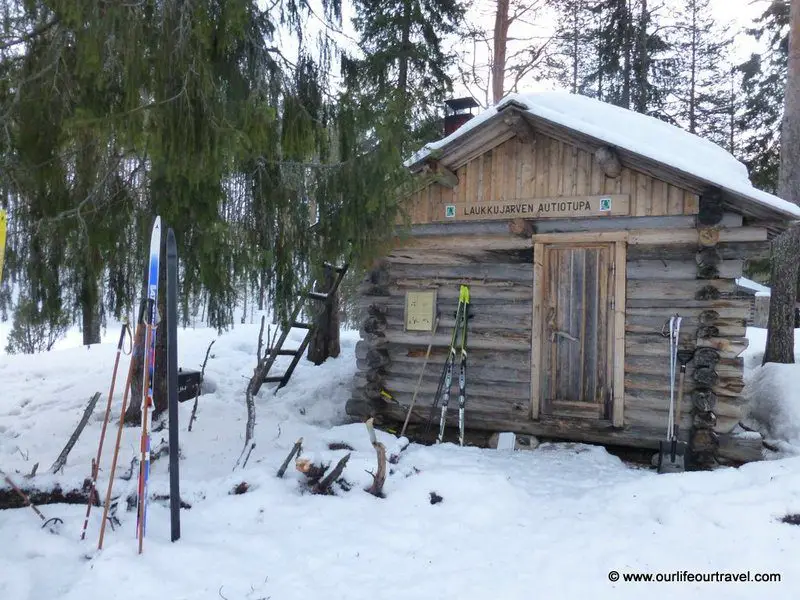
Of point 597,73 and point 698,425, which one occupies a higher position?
point 597,73

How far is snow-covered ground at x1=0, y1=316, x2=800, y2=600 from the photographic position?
3.57 meters

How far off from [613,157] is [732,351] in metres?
2.45

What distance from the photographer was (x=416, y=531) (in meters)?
4.45

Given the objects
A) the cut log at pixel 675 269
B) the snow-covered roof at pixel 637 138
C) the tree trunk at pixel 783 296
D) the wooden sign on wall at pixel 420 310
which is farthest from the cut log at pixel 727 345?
the tree trunk at pixel 783 296

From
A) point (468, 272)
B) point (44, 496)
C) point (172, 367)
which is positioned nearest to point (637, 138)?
point (468, 272)

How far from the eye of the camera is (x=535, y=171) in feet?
24.6

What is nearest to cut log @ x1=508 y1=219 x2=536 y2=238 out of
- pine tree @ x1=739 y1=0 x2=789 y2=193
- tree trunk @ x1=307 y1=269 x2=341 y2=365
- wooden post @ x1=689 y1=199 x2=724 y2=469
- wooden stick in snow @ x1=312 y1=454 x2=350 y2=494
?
wooden post @ x1=689 y1=199 x2=724 y2=469

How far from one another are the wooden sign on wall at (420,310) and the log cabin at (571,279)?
19 mm

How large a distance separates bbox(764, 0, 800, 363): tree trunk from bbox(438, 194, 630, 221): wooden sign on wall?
194 inches

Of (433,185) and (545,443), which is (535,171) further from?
(545,443)

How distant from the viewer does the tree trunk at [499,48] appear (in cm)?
1628

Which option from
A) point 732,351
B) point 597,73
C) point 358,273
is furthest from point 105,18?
point 597,73

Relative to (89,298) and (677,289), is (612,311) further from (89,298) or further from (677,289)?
(89,298)

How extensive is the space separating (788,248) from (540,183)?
210 inches
